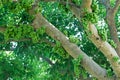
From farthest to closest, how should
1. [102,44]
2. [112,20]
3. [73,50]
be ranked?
[112,20], [73,50], [102,44]

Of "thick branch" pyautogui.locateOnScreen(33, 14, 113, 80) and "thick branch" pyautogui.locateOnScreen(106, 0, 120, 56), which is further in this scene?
"thick branch" pyautogui.locateOnScreen(106, 0, 120, 56)

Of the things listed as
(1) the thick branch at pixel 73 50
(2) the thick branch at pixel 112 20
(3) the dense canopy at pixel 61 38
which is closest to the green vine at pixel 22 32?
(3) the dense canopy at pixel 61 38

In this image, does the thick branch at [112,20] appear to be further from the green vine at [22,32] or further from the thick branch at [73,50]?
the green vine at [22,32]

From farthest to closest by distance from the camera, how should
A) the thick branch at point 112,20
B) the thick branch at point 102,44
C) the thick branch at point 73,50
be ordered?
the thick branch at point 112,20
the thick branch at point 73,50
the thick branch at point 102,44

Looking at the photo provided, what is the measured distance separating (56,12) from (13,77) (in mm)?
2675

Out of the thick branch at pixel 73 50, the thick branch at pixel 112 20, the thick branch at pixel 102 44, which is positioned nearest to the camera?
the thick branch at pixel 102 44

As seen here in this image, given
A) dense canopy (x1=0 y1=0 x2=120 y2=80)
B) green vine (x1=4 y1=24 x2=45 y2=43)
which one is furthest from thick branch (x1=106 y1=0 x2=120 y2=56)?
green vine (x1=4 y1=24 x2=45 y2=43)

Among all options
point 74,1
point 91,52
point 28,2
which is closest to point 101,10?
point 91,52

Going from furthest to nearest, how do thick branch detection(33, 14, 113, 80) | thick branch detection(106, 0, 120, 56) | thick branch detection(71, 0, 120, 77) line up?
thick branch detection(106, 0, 120, 56), thick branch detection(33, 14, 113, 80), thick branch detection(71, 0, 120, 77)

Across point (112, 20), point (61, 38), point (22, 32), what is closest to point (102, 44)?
point (61, 38)

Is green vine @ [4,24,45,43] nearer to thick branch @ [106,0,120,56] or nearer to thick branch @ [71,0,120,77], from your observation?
thick branch @ [71,0,120,77]

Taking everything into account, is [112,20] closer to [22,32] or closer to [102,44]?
[102,44]

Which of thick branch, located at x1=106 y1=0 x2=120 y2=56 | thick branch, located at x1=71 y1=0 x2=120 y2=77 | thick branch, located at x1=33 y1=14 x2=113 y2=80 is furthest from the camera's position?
thick branch, located at x1=106 y1=0 x2=120 y2=56

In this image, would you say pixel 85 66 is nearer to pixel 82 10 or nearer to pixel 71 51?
pixel 71 51
